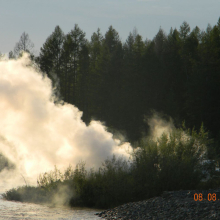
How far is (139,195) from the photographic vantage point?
2005 cm

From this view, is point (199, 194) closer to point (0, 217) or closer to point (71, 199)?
point (71, 199)

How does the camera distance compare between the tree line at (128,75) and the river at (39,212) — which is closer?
the river at (39,212)

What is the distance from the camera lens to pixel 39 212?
18375mm

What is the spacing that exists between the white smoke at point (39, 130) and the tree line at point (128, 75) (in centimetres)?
2973

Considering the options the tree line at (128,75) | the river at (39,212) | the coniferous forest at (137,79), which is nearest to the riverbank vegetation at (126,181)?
the river at (39,212)

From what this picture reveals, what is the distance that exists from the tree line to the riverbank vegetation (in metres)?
32.1

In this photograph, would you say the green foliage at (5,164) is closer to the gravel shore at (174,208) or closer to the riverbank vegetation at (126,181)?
the riverbank vegetation at (126,181)

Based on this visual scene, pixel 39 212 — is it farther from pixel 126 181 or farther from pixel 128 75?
pixel 128 75

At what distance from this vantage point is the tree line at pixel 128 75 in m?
56.2

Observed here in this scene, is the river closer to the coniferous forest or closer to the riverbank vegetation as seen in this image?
the riverbank vegetation

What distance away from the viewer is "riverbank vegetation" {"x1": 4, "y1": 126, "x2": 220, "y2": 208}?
19.9m
